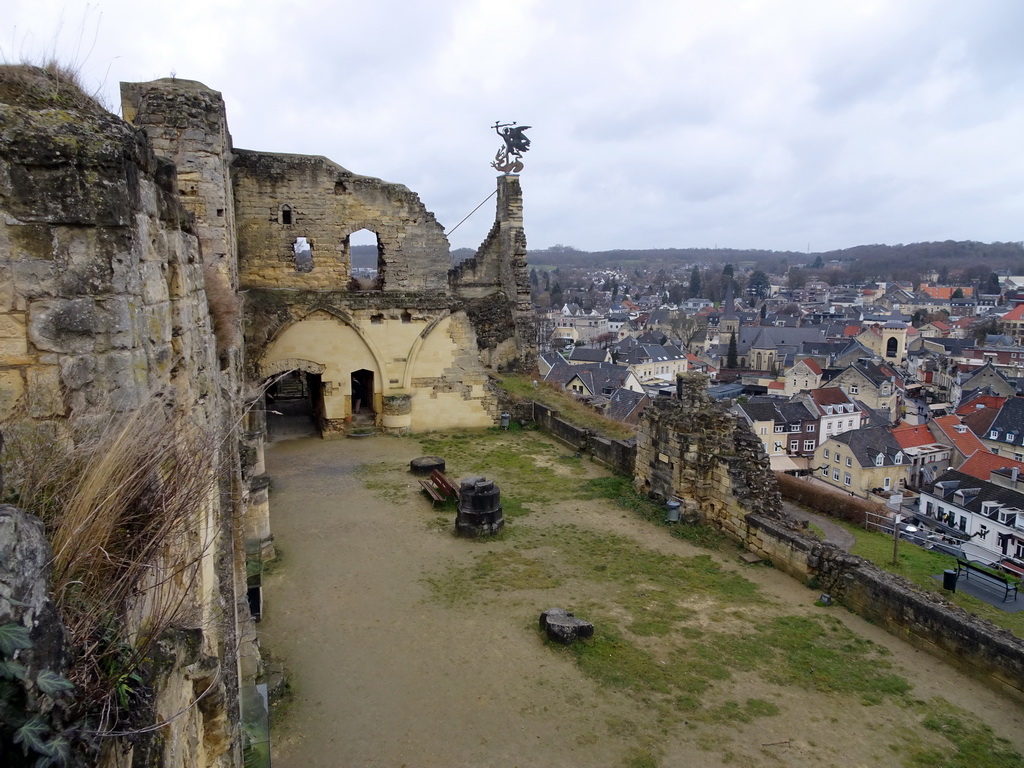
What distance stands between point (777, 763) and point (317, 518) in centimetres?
759

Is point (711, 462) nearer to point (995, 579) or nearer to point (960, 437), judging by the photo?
point (995, 579)

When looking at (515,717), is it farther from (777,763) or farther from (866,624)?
(866,624)

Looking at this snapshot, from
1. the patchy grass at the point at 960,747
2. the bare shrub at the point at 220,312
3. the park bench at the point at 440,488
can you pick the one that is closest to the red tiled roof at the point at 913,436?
the park bench at the point at 440,488

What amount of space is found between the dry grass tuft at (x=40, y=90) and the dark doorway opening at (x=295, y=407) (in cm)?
1145

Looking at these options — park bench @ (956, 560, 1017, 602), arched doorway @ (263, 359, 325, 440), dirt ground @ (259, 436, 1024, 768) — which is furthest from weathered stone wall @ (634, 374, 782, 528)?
arched doorway @ (263, 359, 325, 440)

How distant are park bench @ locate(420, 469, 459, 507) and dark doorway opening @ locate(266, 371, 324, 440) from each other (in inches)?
157

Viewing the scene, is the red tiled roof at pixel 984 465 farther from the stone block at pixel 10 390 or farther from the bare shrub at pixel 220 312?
the stone block at pixel 10 390

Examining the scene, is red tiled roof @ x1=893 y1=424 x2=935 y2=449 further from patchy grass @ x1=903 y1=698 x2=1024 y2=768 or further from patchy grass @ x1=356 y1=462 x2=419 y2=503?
patchy grass @ x1=903 y1=698 x2=1024 y2=768

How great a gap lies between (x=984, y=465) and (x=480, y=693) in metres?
47.7

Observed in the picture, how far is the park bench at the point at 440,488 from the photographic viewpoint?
1164 cm

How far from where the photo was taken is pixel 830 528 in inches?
747

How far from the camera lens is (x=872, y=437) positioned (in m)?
45.4

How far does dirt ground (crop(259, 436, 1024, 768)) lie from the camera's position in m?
5.91

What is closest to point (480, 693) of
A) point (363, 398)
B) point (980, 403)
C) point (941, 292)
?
point (363, 398)
